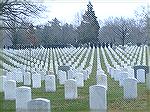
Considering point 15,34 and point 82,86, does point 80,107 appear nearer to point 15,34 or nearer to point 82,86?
point 82,86

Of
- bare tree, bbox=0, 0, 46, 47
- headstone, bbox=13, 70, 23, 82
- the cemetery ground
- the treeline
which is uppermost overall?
bare tree, bbox=0, 0, 46, 47

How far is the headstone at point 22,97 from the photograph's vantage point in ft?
31.4

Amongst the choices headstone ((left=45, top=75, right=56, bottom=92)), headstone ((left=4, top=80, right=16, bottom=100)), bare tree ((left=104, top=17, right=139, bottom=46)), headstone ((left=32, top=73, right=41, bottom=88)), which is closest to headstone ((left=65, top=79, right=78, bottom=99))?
headstone ((left=4, top=80, right=16, bottom=100))

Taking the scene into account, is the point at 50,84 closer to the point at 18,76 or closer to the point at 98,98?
the point at 18,76

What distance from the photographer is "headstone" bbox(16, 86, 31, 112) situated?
9.56 meters

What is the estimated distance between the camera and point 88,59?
24.6m

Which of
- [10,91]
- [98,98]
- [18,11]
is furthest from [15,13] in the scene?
[98,98]

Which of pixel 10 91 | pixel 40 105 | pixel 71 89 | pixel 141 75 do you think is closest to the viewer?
pixel 40 105

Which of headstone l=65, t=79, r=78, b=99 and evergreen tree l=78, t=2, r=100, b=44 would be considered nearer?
headstone l=65, t=79, r=78, b=99

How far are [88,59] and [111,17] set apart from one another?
1274cm

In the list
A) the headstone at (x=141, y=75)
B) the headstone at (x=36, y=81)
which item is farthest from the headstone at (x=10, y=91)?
the headstone at (x=141, y=75)

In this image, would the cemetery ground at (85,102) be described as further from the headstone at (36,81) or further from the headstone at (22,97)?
the headstone at (36,81)

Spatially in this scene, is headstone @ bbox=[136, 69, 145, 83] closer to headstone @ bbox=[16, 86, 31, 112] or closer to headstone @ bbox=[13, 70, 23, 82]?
headstone @ bbox=[13, 70, 23, 82]

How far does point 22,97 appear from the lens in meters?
9.68
